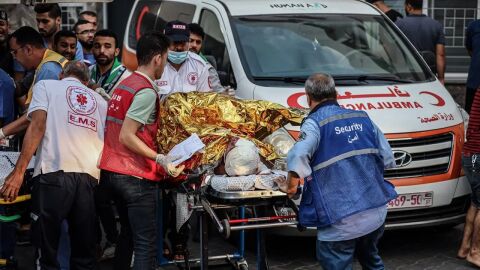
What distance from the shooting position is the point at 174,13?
9406 mm

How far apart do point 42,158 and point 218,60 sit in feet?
9.03

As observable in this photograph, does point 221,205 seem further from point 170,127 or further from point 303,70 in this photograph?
point 303,70

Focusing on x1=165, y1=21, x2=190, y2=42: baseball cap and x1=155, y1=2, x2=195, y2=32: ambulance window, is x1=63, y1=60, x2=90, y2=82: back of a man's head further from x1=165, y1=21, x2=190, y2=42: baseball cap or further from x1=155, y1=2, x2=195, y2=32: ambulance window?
x1=155, y1=2, x2=195, y2=32: ambulance window

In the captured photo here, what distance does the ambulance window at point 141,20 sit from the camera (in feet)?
32.8

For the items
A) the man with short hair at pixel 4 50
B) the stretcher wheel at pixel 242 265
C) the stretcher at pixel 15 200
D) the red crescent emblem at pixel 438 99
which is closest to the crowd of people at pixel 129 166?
the stretcher at pixel 15 200

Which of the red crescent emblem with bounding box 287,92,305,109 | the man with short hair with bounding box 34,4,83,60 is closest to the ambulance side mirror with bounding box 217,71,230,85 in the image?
the red crescent emblem with bounding box 287,92,305,109

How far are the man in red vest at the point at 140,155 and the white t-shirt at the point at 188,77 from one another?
1.78 metres

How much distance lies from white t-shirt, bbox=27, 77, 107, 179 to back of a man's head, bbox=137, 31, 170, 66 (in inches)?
19.7

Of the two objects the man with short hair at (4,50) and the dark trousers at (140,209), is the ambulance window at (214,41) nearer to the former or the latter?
the man with short hair at (4,50)

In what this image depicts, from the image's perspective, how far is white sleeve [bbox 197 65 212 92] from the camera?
7484 mm

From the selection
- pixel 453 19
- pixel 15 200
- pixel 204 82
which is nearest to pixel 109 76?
pixel 204 82

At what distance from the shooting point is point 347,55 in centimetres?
803

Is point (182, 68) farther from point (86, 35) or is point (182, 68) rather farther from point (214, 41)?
point (86, 35)

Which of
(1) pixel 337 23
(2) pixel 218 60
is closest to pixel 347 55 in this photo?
(1) pixel 337 23
